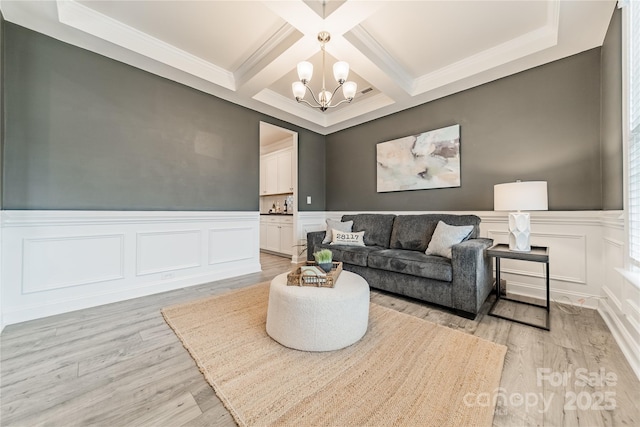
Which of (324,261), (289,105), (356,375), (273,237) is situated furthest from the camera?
(273,237)

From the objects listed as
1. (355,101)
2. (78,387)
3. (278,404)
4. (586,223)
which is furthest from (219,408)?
(355,101)

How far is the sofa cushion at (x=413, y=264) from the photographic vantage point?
88.0 inches

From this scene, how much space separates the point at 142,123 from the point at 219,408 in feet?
9.71

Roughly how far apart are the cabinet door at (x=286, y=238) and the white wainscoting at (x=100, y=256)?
1.46m

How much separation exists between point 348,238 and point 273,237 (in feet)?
7.60

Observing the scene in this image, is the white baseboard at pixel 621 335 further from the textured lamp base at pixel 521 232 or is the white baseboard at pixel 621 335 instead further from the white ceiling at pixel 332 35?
the white ceiling at pixel 332 35

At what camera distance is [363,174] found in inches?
167

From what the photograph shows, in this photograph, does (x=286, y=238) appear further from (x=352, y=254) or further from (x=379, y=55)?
(x=379, y=55)

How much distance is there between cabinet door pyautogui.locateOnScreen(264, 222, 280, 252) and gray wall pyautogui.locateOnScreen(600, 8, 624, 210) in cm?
457

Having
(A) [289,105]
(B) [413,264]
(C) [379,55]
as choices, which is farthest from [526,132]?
(A) [289,105]

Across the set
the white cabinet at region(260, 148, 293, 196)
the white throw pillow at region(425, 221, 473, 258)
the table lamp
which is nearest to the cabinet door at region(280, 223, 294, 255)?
the white cabinet at region(260, 148, 293, 196)

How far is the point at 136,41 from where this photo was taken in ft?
7.92

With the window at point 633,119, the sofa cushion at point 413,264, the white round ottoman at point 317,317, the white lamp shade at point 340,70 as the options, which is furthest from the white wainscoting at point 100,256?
the window at point 633,119

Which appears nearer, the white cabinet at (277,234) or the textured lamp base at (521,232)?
the textured lamp base at (521,232)
